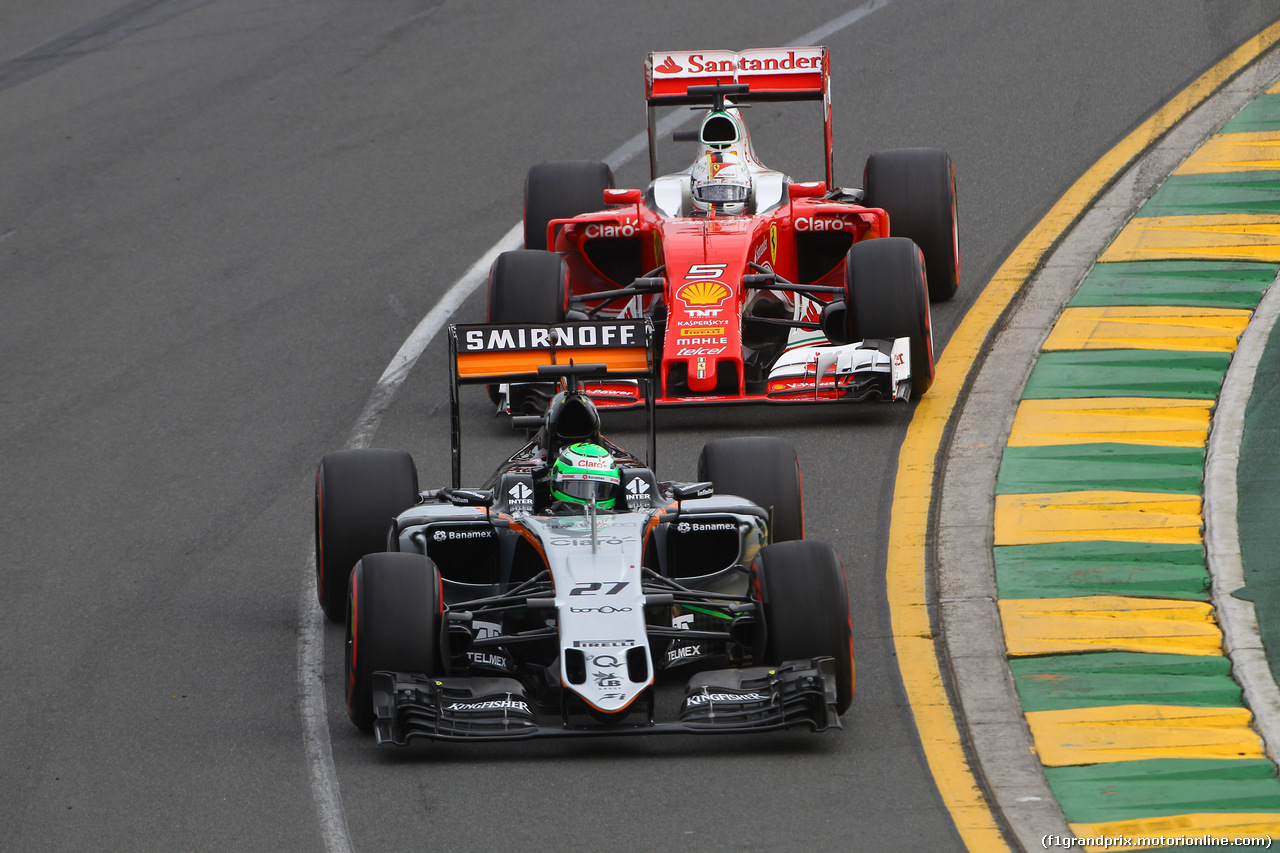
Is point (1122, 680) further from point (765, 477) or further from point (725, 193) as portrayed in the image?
point (725, 193)

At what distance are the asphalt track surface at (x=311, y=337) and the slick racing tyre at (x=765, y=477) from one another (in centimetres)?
66

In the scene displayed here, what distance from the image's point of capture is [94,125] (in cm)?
2002

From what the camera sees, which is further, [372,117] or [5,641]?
[372,117]

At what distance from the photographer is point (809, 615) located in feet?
29.9

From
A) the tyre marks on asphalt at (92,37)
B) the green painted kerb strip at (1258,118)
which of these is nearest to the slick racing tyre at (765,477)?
the green painted kerb strip at (1258,118)

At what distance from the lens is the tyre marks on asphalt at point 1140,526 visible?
344 inches

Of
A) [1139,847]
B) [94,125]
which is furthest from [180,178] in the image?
[1139,847]

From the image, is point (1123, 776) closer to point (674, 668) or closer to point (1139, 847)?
point (1139, 847)

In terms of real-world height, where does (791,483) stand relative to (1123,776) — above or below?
above

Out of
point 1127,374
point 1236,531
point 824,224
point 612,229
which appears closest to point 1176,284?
point 1127,374

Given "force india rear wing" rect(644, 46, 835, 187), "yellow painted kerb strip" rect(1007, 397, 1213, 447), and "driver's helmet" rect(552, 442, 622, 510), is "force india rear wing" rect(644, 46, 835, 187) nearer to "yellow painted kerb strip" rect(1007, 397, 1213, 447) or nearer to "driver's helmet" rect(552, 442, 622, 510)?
"yellow painted kerb strip" rect(1007, 397, 1213, 447)

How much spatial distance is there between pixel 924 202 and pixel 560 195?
114 inches

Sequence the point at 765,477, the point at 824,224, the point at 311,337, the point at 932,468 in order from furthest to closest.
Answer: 1. the point at 311,337
2. the point at 824,224
3. the point at 932,468
4. the point at 765,477

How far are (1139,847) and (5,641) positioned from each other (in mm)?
6139
